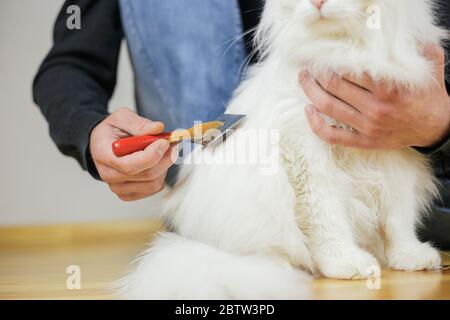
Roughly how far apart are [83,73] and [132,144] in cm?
32

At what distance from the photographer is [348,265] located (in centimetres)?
78

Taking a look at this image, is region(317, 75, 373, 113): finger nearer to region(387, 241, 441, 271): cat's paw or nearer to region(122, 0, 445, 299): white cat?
region(122, 0, 445, 299): white cat

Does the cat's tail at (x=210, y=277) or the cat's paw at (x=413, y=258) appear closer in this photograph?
the cat's tail at (x=210, y=277)

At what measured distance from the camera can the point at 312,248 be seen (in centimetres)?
82

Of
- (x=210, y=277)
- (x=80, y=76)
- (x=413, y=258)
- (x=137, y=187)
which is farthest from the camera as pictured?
(x=80, y=76)

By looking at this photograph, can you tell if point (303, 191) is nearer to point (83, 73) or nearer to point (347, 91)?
point (347, 91)

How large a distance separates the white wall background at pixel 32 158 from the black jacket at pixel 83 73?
0.03 m

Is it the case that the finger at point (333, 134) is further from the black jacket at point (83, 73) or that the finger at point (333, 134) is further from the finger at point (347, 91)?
the black jacket at point (83, 73)

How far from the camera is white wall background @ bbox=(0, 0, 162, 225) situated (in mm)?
965

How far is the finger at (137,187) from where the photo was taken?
38.6 inches

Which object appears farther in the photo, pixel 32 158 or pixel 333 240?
pixel 32 158

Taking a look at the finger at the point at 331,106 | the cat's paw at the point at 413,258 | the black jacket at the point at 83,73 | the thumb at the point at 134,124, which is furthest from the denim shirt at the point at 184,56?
the cat's paw at the point at 413,258

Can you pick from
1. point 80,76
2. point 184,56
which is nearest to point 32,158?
point 80,76

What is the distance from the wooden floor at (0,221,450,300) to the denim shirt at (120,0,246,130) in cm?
26
